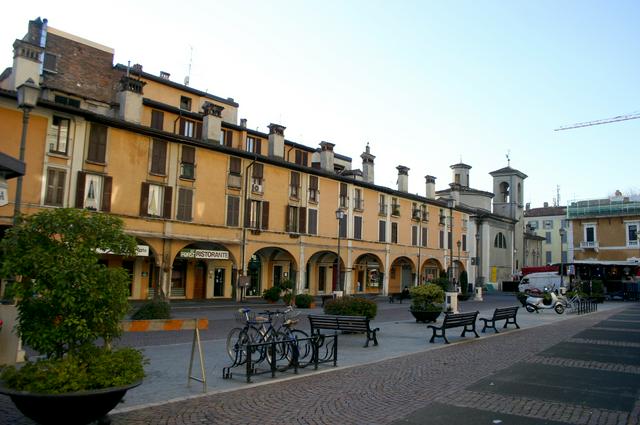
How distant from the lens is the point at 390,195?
48.3 meters

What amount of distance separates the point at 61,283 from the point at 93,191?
935 inches

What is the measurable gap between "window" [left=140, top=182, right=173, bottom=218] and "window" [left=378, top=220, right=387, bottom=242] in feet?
71.7

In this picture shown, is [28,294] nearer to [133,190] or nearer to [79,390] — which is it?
[79,390]

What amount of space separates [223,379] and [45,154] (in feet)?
69.3

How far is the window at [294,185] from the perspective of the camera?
38.0 meters

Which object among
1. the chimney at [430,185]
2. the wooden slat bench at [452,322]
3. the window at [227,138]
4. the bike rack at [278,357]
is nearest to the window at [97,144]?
the window at [227,138]

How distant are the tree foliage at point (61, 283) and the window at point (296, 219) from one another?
1242 inches

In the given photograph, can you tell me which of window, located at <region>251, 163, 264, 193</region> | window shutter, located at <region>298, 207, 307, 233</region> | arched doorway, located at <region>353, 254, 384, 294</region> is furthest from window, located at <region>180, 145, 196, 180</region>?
arched doorway, located at <region>353, 254, 384, 294</region>

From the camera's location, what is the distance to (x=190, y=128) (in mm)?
34688

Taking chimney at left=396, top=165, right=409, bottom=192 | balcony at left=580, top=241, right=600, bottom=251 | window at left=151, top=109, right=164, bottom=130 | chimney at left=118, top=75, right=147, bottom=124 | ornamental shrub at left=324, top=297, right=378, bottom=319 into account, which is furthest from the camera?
balcony at left=580, top=241, right=600, bottom=251

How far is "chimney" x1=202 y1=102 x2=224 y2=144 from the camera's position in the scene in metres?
33.6

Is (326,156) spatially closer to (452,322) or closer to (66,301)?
(452,322)

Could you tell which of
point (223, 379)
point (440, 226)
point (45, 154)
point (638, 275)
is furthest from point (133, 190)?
point (638, 275)

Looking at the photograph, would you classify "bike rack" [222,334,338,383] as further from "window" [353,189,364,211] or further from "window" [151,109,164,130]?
"window" [353,189,364,211]
